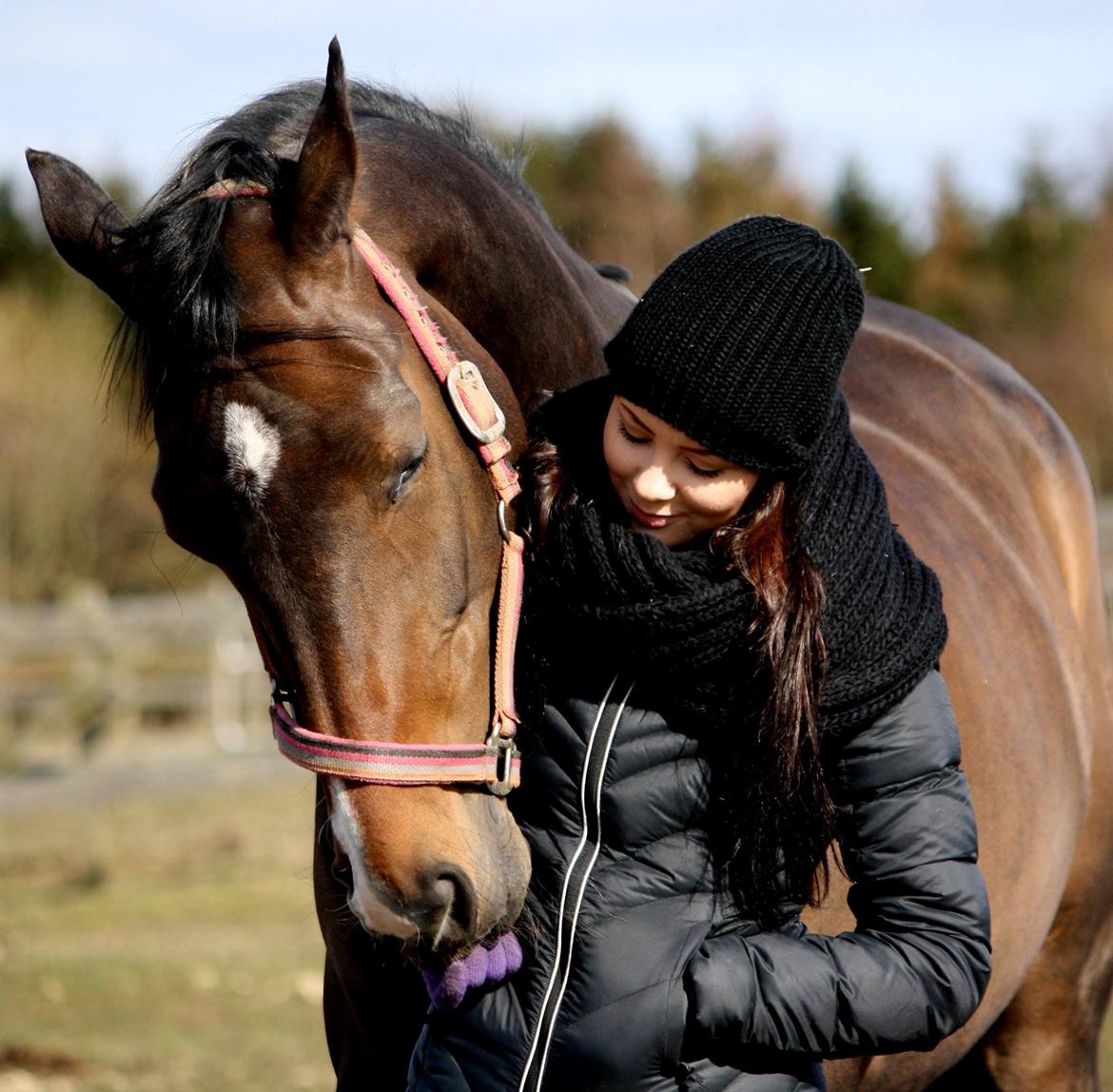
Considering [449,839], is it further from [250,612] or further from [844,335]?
[844,335]

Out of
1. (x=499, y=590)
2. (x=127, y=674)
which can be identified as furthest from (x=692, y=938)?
(x=127, y=674)

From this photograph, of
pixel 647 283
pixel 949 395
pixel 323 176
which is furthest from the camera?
pixel 647 283

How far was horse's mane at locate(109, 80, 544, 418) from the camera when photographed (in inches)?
72.4

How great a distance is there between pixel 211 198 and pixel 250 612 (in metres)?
0.56

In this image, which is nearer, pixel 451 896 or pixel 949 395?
pixel 451 896

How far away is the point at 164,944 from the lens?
22.0ft

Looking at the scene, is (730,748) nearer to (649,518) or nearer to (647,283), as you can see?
(649,518)

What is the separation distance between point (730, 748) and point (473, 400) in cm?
58

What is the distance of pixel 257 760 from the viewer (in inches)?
421

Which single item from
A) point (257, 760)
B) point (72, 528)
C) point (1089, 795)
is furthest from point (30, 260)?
point (1089, 795)

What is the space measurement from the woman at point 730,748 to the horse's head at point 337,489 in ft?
0.44

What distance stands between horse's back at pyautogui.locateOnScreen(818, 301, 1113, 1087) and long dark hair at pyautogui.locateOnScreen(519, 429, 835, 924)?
17.9 inches

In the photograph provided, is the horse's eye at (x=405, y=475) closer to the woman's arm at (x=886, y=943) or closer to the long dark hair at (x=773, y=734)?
the long dark hair at (x=773, y=734)

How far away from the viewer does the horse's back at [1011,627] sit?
9.18ft
